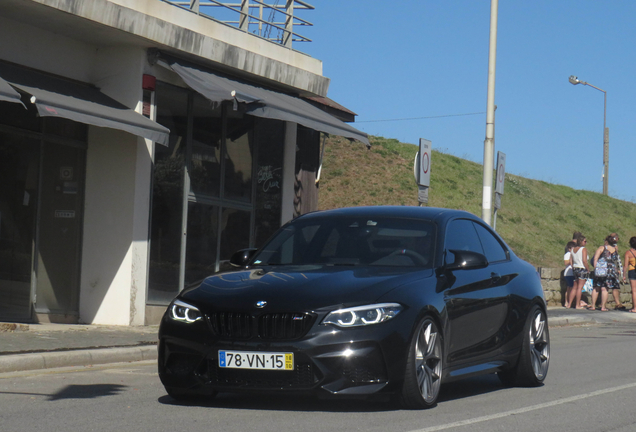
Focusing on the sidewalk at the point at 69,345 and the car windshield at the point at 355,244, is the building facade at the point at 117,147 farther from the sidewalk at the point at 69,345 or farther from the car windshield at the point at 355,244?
the car windshield at the point at 355,244

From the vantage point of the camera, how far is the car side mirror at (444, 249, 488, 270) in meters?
7.05

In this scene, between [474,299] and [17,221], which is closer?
[474,299]

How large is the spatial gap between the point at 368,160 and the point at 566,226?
10.4 metres

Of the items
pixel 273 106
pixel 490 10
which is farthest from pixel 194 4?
pixel 490 10

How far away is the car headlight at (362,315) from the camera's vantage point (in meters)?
6.08

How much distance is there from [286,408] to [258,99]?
7440mm

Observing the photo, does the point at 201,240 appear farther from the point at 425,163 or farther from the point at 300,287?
the point at 300,287

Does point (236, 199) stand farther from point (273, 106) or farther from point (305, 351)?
point (305, 351)

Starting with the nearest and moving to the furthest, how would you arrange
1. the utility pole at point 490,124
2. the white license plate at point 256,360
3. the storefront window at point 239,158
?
the white license plate at point 256,360 → the storefront window at point 239,158 → the utility pole at point 490,124

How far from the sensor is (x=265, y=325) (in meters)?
6.12

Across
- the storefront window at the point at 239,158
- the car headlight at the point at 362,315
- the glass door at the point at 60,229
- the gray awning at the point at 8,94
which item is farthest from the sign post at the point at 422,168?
the car headlight at the point at 362,315

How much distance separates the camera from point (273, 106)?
13594 mm

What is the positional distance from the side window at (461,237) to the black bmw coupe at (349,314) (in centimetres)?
2

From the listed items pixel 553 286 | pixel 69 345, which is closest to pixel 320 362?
pixel 69 345
